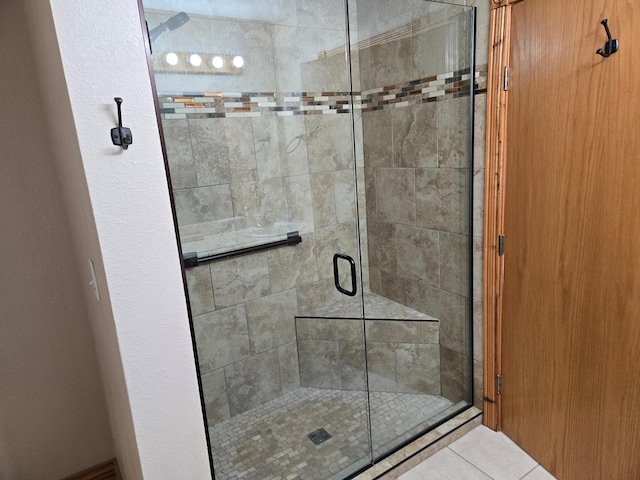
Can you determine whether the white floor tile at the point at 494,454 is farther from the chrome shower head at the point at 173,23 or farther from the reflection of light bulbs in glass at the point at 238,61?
the chrome shower head at the point at 173,23

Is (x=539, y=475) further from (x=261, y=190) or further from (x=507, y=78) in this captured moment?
(x=261, y=190)

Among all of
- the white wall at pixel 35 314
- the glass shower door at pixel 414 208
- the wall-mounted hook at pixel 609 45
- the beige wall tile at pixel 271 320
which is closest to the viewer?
the wall-mounted hook at pixel 609 45

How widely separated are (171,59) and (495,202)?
63.5 inches

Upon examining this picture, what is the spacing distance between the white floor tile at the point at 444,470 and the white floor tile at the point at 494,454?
0.04 meters

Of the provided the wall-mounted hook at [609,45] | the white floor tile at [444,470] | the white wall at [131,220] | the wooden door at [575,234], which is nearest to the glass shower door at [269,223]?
the white floor tile at [444,470]

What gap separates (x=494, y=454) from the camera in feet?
6.18

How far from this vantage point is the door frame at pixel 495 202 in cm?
164

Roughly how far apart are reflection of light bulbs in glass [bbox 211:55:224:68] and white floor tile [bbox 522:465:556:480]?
239 cm

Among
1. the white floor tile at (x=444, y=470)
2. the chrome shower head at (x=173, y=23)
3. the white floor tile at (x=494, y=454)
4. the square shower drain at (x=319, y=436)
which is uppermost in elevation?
the chrome shower head at (x=173, y=23)

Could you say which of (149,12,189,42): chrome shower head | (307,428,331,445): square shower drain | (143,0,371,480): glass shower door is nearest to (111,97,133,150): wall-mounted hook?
(143,0,371,480): glass shower door

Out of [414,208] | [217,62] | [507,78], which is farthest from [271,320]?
[507,78]

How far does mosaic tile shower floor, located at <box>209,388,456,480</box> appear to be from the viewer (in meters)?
1.83

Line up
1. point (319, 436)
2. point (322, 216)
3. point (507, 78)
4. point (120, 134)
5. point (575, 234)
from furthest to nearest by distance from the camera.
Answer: point (322, 216)
point (319, 436)
point (507, 78)
point (575, 234)
point (120, 134)

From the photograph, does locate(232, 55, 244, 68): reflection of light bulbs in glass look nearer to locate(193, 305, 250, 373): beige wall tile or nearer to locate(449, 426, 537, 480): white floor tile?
locate(193, 305, 250, 373): beige wall tile
